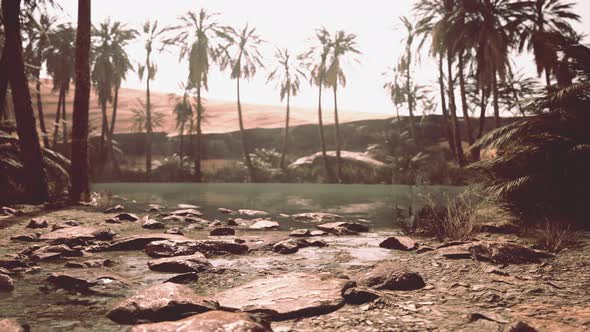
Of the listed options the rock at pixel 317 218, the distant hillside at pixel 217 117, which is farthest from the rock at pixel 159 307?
the distant hillside at pixel 217 117

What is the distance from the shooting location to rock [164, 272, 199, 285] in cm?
447

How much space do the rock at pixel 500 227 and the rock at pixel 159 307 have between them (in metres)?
5.16

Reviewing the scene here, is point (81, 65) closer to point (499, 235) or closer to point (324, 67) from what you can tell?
point (499, 235)

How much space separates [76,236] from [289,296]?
15.0ft

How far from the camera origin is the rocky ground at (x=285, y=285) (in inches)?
120

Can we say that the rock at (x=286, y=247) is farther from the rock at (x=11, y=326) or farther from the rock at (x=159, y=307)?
the rock at (x=11, y=326)

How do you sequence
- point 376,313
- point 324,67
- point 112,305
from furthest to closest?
1. point 324,67
2. point 112,305
3. point 376,313

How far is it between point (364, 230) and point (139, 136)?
42.0 meters

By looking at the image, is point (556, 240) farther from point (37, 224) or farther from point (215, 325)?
point (37, 224)

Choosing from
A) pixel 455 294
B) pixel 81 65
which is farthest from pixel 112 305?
pixel 81 65

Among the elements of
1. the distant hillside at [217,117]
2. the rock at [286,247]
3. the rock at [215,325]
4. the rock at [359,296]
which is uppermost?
the distant hillside at [217,117]

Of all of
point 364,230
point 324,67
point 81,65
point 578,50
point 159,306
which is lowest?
point 364,230

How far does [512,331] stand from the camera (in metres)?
2.62

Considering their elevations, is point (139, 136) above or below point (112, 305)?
above
